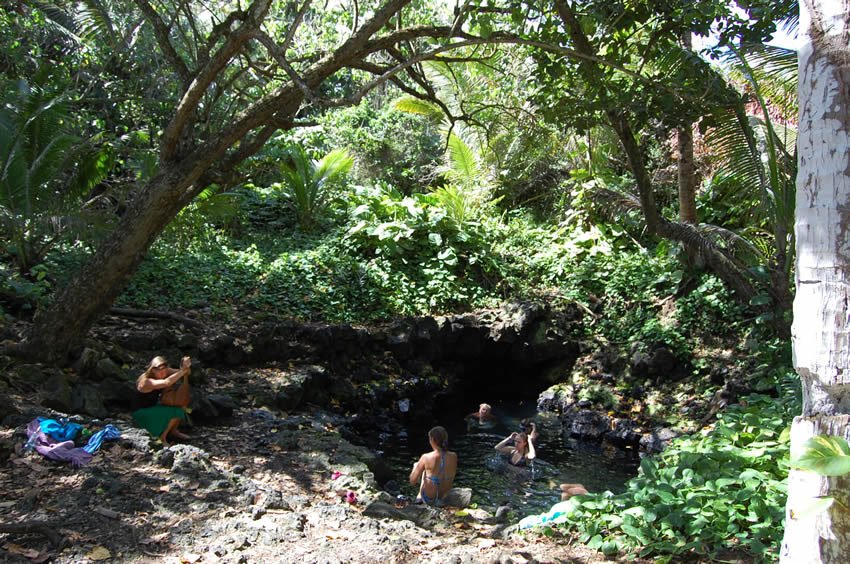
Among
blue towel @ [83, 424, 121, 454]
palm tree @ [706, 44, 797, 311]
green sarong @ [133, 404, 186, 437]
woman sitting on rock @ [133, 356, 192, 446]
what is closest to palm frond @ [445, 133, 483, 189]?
palm tree @ [706, 44, 797, 311]

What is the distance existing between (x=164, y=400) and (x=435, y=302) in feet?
20.9

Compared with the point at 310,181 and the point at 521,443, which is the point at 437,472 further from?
the point at 310,181

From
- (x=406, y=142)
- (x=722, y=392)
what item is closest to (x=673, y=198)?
(x=722, y=392)

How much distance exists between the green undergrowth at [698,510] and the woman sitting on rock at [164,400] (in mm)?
3875

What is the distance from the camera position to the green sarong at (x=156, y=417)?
6840 millimetres

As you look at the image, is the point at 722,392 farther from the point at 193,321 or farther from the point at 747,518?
the point at 193,321

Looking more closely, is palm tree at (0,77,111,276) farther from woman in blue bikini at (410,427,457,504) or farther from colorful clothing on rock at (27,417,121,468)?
woman in blue bikini at (410,427,457,504)

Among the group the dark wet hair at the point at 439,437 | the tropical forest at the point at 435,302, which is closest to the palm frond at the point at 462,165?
the tropical forest at the point at 435,302

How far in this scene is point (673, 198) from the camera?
48.6 feet

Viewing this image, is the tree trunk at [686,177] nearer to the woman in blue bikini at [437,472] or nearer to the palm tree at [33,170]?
the woman in blue bikini at [437,472]

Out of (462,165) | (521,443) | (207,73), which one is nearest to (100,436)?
(207,73)

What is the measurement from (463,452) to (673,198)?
26.3ft

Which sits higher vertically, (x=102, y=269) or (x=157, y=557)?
(x=102, y=269)

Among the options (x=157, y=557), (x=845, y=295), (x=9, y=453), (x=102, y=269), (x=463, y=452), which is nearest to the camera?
(x=845, y=295)
